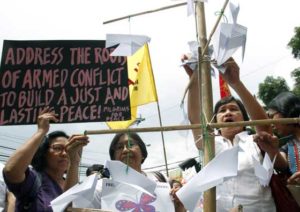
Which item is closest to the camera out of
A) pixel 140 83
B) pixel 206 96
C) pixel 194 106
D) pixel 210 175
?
pixel 210 175

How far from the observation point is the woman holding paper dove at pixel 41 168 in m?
1.90

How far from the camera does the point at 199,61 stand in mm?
1715

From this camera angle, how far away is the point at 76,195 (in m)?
1.76

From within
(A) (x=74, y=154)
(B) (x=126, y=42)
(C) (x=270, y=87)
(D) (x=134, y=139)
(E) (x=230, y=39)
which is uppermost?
(C) (x=270, y=87)

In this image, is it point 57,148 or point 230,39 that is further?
point 57,148

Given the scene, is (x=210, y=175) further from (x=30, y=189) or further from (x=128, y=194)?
(x=30, y=189)

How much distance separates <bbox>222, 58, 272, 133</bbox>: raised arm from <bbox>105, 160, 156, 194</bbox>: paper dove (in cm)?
61

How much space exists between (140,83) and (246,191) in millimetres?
2530

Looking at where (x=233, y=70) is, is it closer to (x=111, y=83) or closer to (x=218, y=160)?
(x=218, y=160)

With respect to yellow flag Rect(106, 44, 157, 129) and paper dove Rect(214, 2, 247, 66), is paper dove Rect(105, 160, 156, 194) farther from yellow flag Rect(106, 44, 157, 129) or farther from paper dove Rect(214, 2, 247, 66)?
yellow flag Rect(106, 44, 157, 129)

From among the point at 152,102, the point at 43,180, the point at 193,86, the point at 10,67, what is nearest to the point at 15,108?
the point at 10,67

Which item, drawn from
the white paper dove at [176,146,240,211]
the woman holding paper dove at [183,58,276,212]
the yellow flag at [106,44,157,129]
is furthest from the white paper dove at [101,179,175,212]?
the yellow flag at [106,44,157,129]

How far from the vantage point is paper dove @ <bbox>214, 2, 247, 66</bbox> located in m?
1.65

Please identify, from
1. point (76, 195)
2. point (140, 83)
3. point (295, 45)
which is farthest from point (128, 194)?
point (295, 45)
